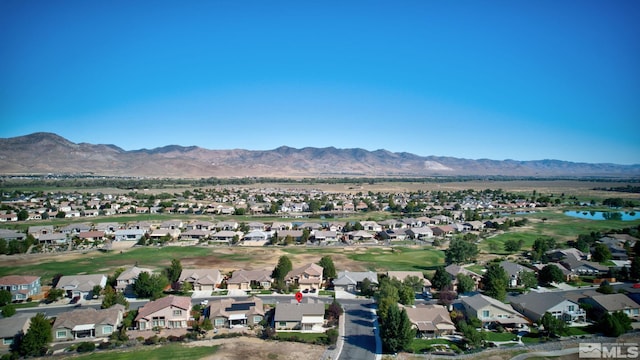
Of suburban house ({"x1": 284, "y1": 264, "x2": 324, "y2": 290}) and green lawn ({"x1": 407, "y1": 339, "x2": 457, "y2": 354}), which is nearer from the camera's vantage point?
green lawn ({"x1": 407, "y1": 339, "x2": 457, "y2": 354})

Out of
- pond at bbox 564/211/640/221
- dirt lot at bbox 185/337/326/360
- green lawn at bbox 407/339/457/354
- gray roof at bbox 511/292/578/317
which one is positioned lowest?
dirt lot at bbox 185/337/326/360

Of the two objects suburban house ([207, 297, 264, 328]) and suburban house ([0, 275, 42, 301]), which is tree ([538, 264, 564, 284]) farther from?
suburban house ([0, 275, 42, 301])

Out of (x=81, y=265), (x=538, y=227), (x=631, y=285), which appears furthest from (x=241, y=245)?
(x=538, y=227)

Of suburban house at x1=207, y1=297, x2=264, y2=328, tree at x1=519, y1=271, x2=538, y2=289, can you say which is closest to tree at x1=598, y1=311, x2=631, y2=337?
tree at x1=519, y1=271, x2=538, y2=289

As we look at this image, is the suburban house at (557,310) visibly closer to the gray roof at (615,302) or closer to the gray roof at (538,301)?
the gray roof at (538,301)

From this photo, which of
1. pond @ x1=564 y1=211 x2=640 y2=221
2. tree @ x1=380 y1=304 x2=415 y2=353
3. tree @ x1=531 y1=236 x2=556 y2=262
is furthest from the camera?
pond @ x1=564 y1=211 x2=640 y2=221
